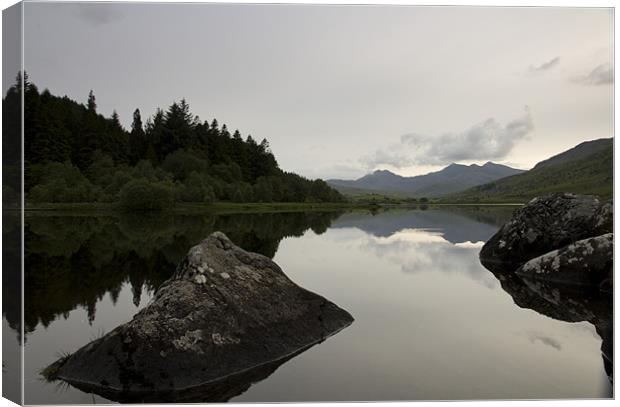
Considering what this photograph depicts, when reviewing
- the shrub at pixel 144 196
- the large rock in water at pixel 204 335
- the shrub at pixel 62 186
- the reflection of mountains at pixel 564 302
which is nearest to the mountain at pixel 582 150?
the reflection of mountains at pixel 564 302

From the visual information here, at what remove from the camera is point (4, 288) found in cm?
643

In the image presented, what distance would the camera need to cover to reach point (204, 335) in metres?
7.45

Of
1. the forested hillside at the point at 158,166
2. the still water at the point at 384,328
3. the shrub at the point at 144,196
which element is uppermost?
the forested hillside at the point at 158,166

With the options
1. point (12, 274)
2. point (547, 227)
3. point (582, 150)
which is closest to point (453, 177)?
point (547, 227)

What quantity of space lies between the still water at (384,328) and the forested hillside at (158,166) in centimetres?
3430

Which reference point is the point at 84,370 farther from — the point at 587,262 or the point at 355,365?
the point at 587,262

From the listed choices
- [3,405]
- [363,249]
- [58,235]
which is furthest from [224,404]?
[58,235]

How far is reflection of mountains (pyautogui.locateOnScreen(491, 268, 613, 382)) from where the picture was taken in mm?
11172

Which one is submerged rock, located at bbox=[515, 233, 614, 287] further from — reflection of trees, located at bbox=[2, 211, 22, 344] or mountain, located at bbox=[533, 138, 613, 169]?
reflection of trees, located at bbox=[2, 211, 22, 344]

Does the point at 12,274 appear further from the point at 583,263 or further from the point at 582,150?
the point at 583,263

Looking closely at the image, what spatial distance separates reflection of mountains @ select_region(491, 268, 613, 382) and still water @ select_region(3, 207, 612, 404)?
0.39 feet

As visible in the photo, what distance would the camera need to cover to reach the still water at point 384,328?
23.2 ft

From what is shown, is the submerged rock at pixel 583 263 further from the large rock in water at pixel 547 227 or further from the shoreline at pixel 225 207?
the shoreline at pixel 225 207

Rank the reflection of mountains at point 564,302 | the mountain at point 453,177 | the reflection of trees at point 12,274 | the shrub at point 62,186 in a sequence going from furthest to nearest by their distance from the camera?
the shrub at point 62,186 < the mountain at point 453,177 < the reflection of mountains at point 564,302 < the reflection of trees at point 12,274
